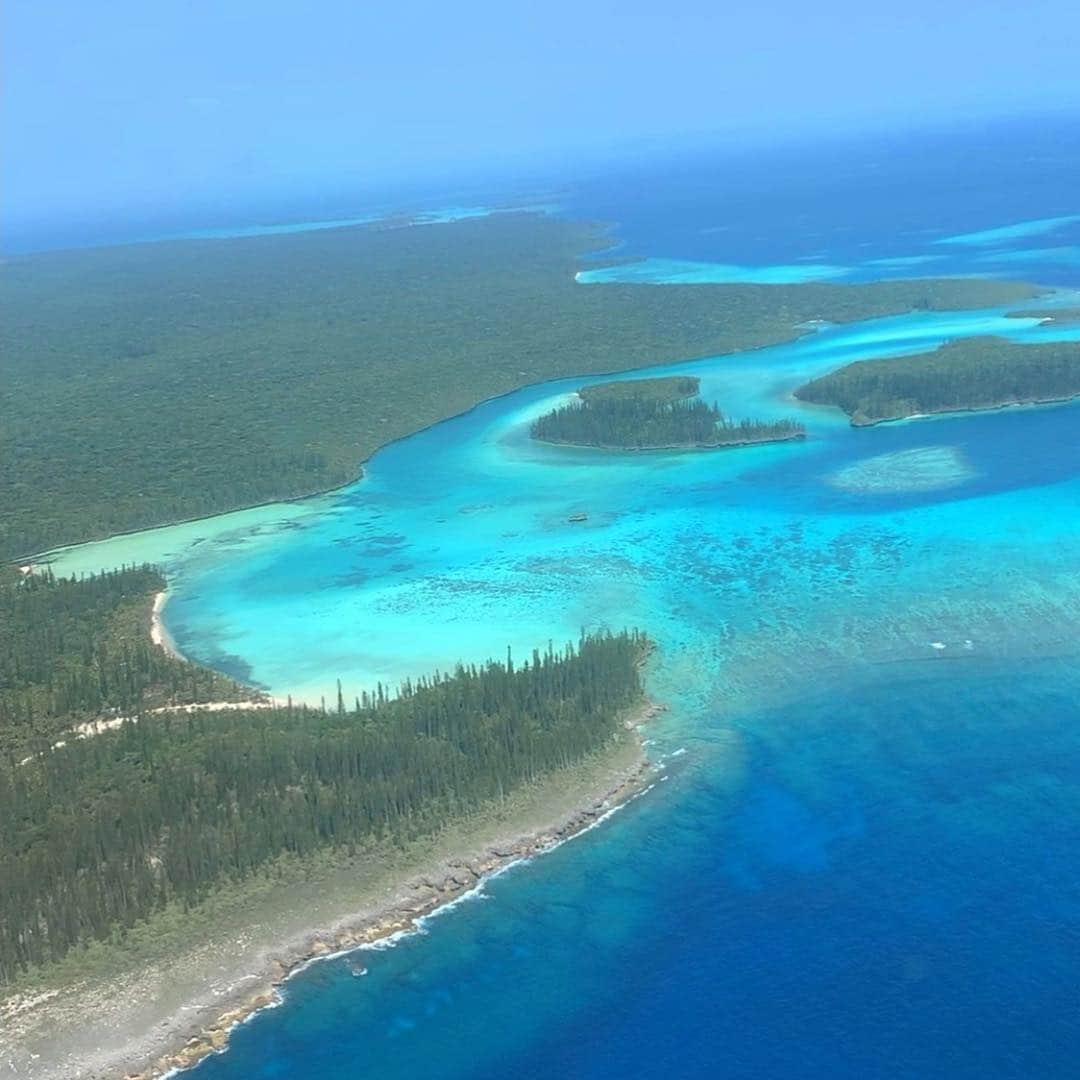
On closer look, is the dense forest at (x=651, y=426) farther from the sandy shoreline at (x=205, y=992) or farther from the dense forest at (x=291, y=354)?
the sandy shoreline at (x=205, y=992)

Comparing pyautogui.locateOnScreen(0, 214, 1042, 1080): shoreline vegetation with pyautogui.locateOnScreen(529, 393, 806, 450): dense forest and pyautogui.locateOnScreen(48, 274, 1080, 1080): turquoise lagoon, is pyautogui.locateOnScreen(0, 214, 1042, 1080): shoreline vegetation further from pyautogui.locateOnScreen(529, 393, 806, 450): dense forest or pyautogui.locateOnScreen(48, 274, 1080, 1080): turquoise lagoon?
pyautogui.locateOnScreen(529, 393, 806, 450): dense forest

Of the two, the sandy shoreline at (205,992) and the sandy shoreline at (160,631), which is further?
the sandy shoreline at (160,631)

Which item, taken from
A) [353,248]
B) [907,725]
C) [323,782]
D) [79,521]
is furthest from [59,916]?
[353,248]

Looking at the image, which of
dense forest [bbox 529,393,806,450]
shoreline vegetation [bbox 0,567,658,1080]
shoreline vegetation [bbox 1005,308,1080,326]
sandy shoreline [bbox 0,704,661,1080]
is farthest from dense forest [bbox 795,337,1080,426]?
sandy shoreline [bbox 0,704,661,1080]

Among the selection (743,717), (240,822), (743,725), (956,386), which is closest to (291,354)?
(956,386)

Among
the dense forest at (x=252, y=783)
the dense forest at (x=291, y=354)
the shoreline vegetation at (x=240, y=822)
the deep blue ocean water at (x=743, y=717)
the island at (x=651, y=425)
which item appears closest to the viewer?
the deep blue ocean water at (x=743, y=717)

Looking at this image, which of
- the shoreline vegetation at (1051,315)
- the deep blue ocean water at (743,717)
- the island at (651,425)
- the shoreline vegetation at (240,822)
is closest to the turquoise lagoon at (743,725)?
the deep blue ocean water at (743,717)
